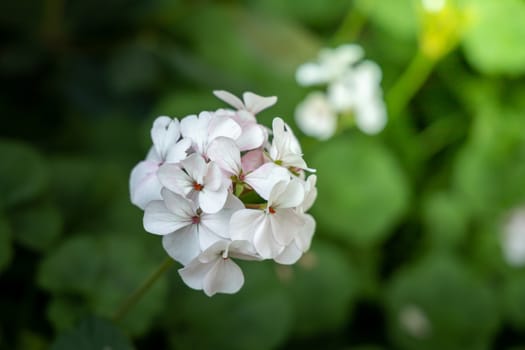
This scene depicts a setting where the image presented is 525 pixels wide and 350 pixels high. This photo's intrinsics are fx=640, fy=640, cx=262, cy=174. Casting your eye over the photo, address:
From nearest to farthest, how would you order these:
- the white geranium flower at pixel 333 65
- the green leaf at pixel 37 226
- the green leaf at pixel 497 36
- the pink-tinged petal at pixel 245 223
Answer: the pink-tinged petal at pixel 245 223 < the green leaf at pixel 37 226 < the white geranium flower at pixel 333 65 < the green leaf at pixel 497 36

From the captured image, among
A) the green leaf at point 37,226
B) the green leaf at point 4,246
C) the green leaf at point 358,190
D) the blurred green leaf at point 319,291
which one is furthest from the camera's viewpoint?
the green leaf at point 358,190

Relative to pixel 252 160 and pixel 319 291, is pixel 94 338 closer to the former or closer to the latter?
pixel 252 160

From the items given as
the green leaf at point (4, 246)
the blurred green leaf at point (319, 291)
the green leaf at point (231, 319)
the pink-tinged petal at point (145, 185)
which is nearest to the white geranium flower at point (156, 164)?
the pink-tinged petal at point (145, 185)

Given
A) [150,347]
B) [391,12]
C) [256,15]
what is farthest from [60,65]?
[391,12]

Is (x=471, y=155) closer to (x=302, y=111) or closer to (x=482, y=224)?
(x=482, y=224)

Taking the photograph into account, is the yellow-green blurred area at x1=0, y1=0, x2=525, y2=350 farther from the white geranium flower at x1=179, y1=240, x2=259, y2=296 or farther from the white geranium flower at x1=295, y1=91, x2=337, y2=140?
the white geranium flower at x1=179, y1=240, x2=259, y2=296

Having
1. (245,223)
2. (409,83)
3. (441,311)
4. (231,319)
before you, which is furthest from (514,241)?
(245,223)

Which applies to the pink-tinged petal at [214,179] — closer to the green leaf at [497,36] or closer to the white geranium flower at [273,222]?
the white geranium flower at [273,222]

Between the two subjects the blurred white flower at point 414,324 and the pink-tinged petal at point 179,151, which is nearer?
the pink-tinged petal at point 179,151
